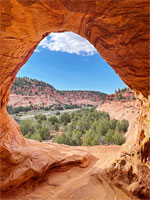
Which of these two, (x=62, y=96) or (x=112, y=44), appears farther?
(x=62, y=96)

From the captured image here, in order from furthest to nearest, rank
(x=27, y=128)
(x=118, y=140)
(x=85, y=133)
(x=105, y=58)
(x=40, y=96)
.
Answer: (x=40, y=96) → (x=27, y=128) → (x=85, y=133) → (x=118, y=140) → (x=105, y=58)

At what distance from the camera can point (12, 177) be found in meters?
3.50

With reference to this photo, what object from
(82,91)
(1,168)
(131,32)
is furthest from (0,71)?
(82,91)

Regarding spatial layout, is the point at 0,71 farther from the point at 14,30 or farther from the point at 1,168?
the point at 1,168

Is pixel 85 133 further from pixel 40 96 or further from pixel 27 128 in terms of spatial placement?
pixel 40 96

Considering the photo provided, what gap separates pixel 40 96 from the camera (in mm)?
51656

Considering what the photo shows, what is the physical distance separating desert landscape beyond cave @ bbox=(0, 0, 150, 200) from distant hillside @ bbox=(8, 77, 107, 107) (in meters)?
41.0

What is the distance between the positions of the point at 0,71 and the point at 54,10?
2202 millimetres

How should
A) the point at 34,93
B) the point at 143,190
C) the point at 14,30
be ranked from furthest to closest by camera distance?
the point at 34,93, the point at 143,190, the point at 14,30

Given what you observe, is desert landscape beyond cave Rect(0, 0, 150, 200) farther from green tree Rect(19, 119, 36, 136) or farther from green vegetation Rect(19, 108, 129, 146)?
green tree Rect(19, 119, 36, 136)

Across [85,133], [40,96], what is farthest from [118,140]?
[40,96]

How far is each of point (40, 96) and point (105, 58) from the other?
51.2 metres

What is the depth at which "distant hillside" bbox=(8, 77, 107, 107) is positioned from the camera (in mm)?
45366

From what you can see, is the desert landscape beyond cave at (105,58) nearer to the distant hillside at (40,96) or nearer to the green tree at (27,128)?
the green tree at (27,128)
